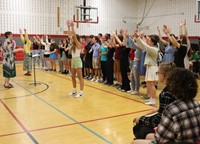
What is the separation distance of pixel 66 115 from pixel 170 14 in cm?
1496

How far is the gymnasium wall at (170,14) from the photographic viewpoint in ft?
54.3

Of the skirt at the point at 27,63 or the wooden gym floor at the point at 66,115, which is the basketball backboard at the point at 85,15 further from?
the wooden gym floor at the point at 66,115

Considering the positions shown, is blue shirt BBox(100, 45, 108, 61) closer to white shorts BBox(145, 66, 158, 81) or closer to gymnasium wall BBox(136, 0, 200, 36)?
white shorts BBox(145, 66, 158, 81)

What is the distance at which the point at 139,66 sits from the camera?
731 centimetres

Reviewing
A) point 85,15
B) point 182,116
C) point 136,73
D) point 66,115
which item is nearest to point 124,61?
point 136,73

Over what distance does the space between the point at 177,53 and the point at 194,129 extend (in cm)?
507

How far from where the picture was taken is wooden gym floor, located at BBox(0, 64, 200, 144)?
408 cm

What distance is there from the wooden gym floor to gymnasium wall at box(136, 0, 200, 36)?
10449mm

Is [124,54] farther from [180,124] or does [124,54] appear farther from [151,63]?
[180,124]

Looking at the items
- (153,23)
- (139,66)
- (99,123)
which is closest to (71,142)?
Answer: (99,123)

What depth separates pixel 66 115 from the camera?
532 centimetres

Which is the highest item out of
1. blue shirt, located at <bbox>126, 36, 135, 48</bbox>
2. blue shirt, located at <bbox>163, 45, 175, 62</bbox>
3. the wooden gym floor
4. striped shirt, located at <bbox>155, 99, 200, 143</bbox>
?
blue shirt, located at <bbox>126, 36, 135, 48</bbox>

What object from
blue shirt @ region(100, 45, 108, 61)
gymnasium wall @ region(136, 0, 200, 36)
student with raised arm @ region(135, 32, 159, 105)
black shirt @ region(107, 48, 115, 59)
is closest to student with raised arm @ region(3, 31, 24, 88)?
blue shirt @ region(100, 45, 108, 61)

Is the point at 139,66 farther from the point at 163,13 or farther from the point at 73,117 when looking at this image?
the point at 163,13
